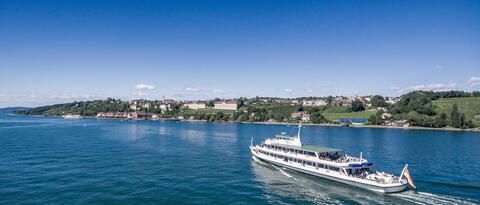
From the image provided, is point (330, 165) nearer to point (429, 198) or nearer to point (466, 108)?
point (429, 198)

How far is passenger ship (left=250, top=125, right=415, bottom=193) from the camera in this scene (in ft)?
116

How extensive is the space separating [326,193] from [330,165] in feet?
20.3

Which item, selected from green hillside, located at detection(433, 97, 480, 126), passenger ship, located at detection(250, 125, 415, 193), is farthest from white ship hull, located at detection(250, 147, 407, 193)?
green hillside, located at detection(433, 97, 480, 126)

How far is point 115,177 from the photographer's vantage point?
40875 mm

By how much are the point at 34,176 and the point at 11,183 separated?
313 centimetres

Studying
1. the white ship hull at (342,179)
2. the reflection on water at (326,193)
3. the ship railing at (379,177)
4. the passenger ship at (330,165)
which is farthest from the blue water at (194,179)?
the ship railing at (379,177)

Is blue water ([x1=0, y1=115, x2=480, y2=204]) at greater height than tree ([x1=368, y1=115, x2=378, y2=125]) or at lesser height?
lesser

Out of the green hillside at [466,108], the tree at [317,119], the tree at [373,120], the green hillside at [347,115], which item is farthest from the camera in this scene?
the green hillside at [347,115]

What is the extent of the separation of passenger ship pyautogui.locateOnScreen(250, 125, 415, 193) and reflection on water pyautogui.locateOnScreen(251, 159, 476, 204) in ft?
2.64

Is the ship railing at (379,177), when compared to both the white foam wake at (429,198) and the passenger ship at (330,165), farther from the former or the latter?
the white foam wake at (429,198)

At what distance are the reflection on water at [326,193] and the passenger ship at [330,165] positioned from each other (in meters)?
0.81

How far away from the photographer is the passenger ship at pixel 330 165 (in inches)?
1387

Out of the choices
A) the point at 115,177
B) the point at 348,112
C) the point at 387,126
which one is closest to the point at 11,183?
the point at 115,177

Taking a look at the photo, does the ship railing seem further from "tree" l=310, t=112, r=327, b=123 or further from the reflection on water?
"tree" l=310, t=112, r=327, b=123
